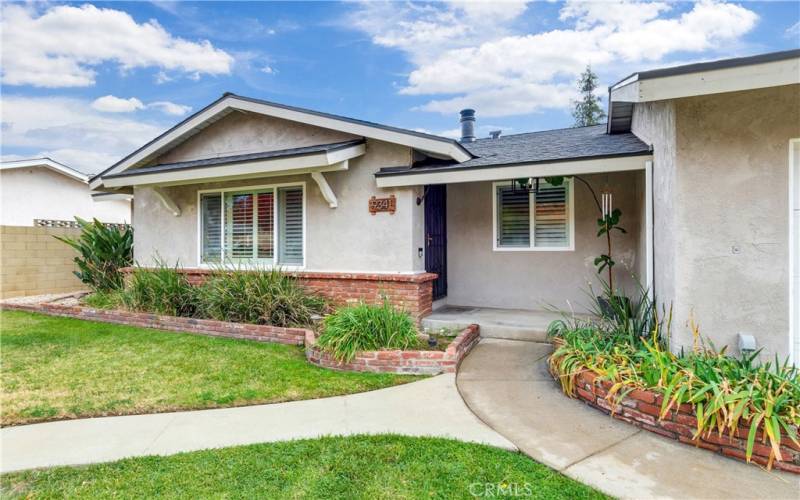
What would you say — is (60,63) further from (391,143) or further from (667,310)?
(667,310)

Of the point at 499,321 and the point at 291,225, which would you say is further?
the point at 291,225

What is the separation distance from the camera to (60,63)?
37.4 ft

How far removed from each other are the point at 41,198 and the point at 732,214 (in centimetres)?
2142

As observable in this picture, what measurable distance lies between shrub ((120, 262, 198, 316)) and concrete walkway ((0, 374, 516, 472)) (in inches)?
181

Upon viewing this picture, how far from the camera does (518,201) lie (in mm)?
8781

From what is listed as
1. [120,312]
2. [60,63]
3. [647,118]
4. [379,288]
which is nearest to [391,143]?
[379,288]

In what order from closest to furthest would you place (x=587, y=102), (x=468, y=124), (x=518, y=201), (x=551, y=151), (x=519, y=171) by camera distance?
(x=519, y=171), (x=551, y=151), (x=518, y=201), (x=468, y=124), (x=587, y=102)

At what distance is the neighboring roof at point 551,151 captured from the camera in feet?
21.6

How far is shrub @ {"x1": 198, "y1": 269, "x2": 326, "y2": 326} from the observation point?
7.82m

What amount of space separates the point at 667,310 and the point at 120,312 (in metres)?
9.88

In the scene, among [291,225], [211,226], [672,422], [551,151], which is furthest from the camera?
[211,226]

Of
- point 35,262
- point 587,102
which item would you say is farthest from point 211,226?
point 587,102

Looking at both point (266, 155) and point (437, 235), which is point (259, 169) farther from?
point (437, 235)

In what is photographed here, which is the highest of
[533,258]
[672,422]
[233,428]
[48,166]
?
[48,166]
